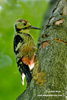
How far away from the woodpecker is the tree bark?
49 centimetres

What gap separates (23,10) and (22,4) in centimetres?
23

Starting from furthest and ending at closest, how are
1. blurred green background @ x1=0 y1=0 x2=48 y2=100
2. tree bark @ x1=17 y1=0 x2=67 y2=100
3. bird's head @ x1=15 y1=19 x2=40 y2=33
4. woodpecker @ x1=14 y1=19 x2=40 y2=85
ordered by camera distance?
blurred green background @ x1=0 y1=0 x2=48 y2=100 → bird's head @ x1=15 y1=19 x2=40 y2=33 → woodpecker @ x1=14 y1=19 x2=40 y2=85 → tree bark @ x1=17 y1=0 x2=67 y2=100

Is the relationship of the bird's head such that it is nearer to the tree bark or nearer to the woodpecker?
the woodpecker

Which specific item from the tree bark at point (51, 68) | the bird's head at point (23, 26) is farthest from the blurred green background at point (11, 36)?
the tree bark at point (51, 68)

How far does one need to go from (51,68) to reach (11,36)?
2938 mm

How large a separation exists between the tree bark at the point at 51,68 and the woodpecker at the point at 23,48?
1.61ft

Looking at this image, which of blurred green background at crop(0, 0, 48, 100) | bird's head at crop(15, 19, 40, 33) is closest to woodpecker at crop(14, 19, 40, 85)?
bird's head at crop(15, 19, 40, 33)

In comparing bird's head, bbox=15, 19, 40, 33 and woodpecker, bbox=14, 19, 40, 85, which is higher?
bird's head, bbox=15, 19, 40, 33

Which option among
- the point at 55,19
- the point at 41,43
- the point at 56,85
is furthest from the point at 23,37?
the point at 56,85

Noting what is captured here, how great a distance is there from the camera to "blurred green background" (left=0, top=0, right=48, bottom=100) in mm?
3889

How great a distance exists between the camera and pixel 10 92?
3.86 meters

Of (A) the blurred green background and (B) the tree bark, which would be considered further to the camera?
(A) the blurred green background

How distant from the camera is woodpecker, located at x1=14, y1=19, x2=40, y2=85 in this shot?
2394 mm

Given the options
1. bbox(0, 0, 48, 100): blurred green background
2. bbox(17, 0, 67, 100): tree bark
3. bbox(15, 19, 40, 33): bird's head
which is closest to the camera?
bbox(17, 0, 67, 100): tree bark
